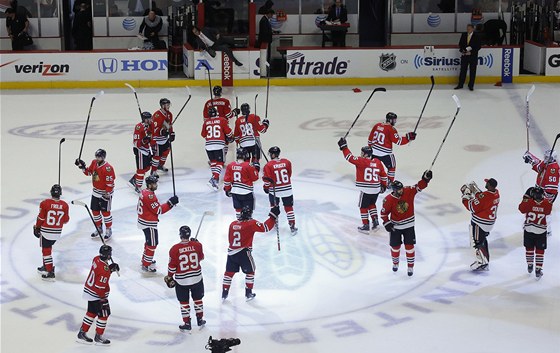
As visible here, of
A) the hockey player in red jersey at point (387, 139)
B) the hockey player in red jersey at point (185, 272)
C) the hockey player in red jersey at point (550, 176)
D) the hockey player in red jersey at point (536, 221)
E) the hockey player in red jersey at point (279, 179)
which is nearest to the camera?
the hockey player in red jersey at point (185, 272)

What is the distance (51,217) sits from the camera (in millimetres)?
10766

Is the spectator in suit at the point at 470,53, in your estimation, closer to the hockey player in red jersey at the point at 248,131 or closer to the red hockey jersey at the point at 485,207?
the hockey player in red jersey at the point at 248,131

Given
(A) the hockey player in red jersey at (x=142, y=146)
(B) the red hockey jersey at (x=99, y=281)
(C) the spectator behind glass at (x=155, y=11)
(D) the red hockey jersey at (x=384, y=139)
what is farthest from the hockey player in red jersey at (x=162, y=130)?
(C) the spectator behind glass at (x=155, y=11)

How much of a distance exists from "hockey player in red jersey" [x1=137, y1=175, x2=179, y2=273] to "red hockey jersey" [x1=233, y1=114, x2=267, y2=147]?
329 cm

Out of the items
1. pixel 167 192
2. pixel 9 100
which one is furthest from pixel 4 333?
pixel 9 100

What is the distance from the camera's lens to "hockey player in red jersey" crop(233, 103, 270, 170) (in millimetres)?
14148

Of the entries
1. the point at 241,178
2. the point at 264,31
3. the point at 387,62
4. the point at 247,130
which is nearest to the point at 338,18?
the point at 264,31

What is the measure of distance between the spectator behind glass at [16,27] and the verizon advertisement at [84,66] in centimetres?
166

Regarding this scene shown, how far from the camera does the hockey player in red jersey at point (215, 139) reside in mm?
14070

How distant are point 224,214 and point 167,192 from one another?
1.29 m

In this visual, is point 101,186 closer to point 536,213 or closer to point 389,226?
point 389,226

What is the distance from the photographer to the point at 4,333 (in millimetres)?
9727

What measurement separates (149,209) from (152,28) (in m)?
12.1

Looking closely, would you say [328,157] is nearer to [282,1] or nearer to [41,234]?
[41,234]
